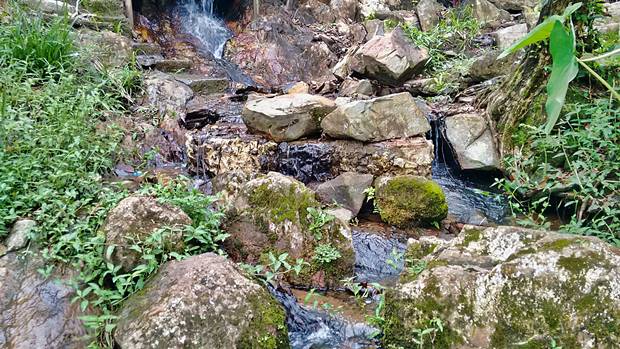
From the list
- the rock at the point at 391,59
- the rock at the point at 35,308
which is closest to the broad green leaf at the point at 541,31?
the rock at the point at 35,308

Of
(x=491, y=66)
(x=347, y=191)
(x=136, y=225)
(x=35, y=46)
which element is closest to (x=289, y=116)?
(x=347, y=191)

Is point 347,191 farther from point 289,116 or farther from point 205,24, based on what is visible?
point 205,24

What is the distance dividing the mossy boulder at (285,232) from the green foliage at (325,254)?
0.03 m

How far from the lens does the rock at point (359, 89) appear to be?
21.5 feet

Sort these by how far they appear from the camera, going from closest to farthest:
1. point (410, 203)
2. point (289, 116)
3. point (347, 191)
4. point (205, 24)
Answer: point (410, 203)
point (347, 191)
point (289, 116)
point (205, 24)

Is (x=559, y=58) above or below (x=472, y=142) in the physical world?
above

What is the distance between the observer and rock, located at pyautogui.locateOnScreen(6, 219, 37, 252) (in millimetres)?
2758

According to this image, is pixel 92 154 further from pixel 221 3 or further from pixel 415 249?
pixel 221 3

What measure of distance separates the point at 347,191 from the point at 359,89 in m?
2.60

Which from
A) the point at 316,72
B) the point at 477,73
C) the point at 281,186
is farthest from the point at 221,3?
the point at 281,186

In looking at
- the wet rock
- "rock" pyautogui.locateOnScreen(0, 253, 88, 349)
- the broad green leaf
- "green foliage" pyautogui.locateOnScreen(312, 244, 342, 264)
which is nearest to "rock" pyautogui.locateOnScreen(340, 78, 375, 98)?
the wet rock

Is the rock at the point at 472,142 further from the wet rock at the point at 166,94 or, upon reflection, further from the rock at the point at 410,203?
the wet rock at the point at 166,94

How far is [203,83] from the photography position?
7289mm

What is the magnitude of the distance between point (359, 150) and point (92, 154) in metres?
2.69
